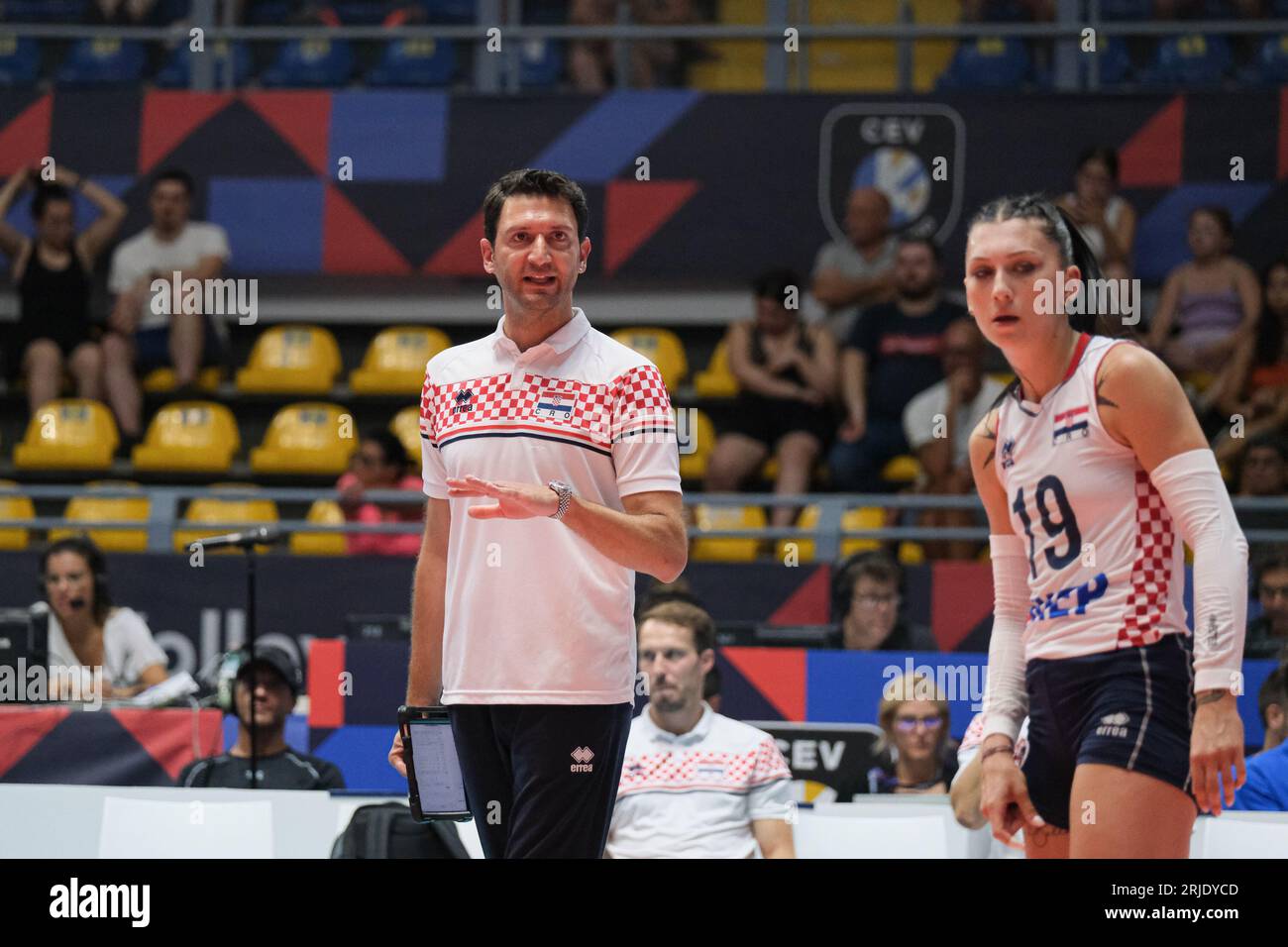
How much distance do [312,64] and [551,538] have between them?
9.12 metres

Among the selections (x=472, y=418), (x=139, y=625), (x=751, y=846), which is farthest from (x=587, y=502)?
(x=139, y=625)

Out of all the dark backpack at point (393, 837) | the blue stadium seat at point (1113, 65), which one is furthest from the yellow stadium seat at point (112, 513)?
the blue stadium seat at point (1113, 65)

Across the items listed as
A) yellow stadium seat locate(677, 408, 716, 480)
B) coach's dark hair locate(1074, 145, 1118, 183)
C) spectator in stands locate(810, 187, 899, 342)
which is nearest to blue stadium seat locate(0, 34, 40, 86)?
yellow stadium seat locate(677, 408, 716, 480)

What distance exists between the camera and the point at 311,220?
11.1 m

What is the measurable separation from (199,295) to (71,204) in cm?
97

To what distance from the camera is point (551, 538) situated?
347 centimetres

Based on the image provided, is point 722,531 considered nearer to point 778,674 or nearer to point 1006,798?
point 778,674

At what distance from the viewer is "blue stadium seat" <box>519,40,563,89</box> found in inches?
458

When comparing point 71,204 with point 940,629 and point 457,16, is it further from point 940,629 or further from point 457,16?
point 940,629

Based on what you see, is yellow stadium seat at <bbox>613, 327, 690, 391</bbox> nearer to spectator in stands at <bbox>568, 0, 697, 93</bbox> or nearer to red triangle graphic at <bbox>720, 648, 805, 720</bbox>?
spectator in stands at <bbox>568, 0, 697, 93</bbox>

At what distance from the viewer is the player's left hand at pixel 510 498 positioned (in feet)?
10.4

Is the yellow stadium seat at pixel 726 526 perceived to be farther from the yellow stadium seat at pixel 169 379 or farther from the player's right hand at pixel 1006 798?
the player's right hand at pixel 1006 798

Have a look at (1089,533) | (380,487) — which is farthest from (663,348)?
(1089,533)

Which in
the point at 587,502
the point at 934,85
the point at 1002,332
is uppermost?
the point at 934,85
